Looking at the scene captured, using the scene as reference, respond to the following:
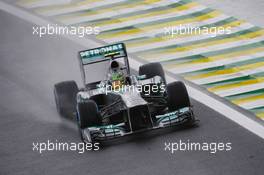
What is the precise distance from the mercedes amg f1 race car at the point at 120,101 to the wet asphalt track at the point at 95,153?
1.02 ft

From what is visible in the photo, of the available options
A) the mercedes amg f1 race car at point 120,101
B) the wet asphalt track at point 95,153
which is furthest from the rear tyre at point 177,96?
the wet asphalt track at point 95,153

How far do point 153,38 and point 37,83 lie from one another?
4.31 metres

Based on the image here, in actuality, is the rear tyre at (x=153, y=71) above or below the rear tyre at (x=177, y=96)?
above

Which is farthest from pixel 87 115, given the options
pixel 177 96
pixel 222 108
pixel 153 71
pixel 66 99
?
pixel 222 108

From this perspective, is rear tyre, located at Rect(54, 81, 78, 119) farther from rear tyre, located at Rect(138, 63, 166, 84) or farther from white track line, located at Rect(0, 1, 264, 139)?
white track line, located at Rect(0, 1, 264, 139)

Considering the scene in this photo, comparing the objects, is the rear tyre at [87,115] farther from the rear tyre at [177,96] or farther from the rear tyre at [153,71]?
the rear tyre at [153,71]

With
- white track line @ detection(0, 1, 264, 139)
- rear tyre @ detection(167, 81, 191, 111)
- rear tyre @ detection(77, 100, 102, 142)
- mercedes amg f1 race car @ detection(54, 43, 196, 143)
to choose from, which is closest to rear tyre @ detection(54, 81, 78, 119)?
mercedes amg f1 race car @ detection(54, 43, 196, 143)

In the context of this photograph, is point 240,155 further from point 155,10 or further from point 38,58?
point 155,10

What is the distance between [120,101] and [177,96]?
119 cm

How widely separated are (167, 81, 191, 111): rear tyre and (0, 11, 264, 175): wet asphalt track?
578 millimetres

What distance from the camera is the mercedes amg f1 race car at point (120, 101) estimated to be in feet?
51.8

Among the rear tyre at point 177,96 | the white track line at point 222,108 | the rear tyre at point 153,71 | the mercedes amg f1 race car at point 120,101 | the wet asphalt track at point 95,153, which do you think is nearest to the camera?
the wet asphalt track at point 95,153

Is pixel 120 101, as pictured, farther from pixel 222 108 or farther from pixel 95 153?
pixel 222 108

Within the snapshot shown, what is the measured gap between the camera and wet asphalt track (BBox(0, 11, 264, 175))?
14.5 meters
